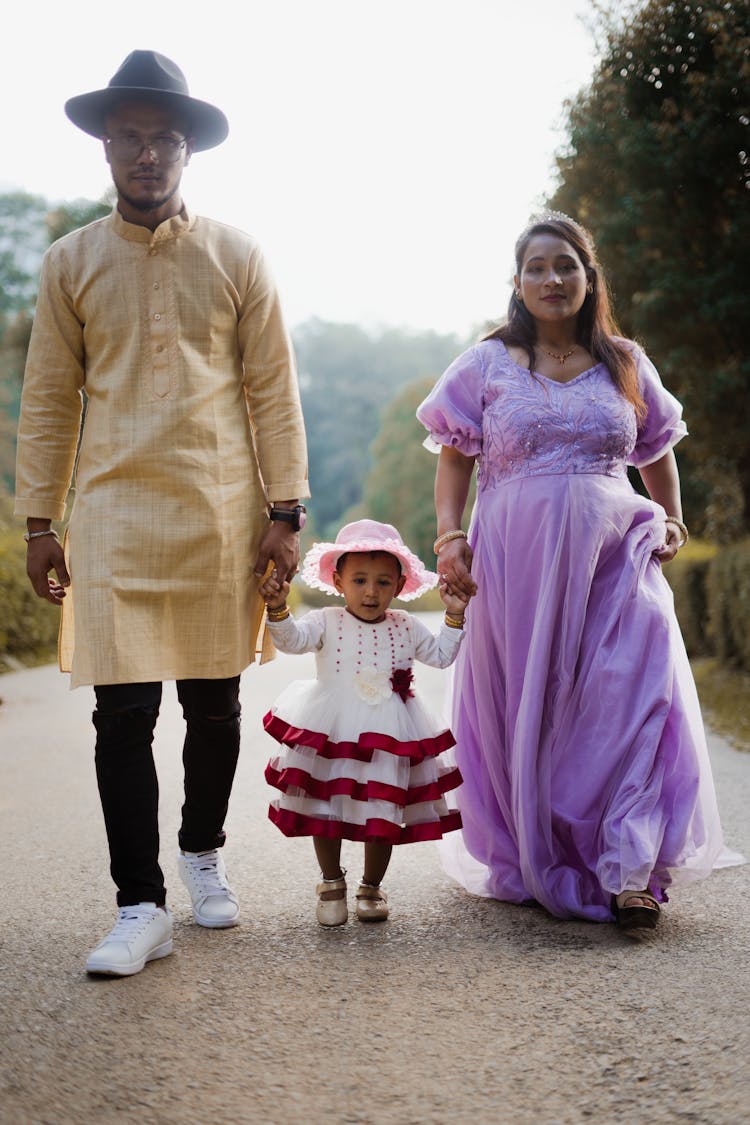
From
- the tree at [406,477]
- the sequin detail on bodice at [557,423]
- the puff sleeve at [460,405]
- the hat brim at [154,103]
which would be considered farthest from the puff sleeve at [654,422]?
the tree at [406,477]

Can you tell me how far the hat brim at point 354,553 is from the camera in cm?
373

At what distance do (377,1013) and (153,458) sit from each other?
4.96 ft

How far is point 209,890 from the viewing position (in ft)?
11.9

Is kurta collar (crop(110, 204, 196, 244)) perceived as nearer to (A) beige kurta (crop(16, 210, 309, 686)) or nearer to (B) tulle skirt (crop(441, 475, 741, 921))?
(A) beige kurta (crop(16, 210, 309, 686))

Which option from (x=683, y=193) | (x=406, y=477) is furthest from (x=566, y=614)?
(x=406, y=477)

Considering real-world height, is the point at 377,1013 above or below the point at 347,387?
below

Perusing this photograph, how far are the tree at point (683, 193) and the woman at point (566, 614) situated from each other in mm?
6703

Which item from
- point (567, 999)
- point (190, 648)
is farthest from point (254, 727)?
point (567, 999)

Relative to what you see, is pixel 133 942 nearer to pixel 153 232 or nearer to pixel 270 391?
pixel 270 391

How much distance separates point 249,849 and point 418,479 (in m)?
38.8

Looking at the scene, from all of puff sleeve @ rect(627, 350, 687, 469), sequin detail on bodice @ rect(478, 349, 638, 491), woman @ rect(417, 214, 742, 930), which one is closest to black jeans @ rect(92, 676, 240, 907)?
woman @ rect(417, 214, 742, 930)

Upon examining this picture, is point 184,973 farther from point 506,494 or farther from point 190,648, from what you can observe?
point 506,494

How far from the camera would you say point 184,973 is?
313 cm

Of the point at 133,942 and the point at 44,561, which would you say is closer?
the point at 133,942
